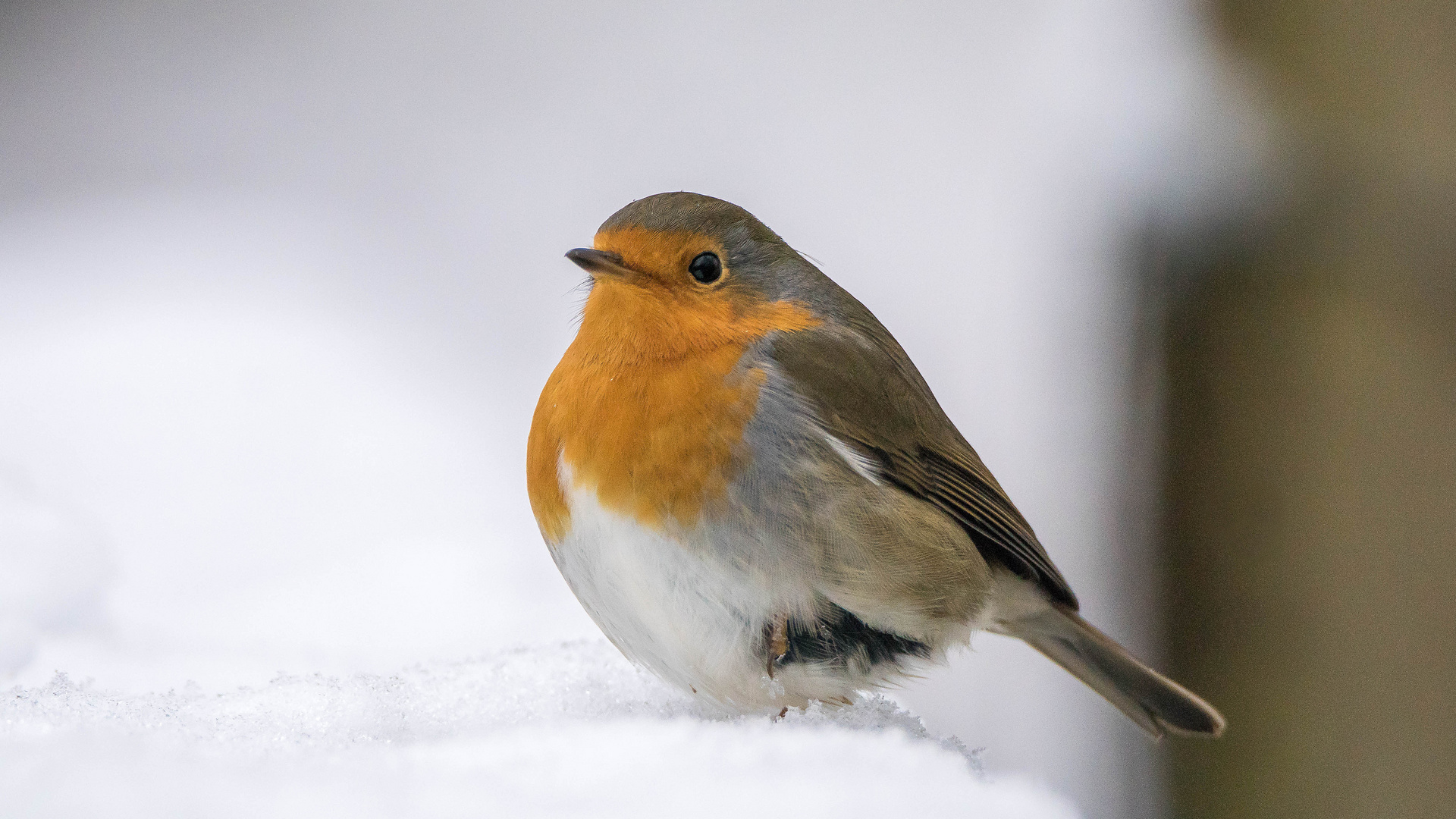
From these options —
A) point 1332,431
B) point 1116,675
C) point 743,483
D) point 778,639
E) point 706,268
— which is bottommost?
point 1116,675

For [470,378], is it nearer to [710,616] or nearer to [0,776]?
[710,616]

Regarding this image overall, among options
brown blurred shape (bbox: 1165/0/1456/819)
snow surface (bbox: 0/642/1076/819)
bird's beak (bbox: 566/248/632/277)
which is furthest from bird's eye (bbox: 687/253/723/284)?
brown blurred shape (bbox: 1165/0/1456/819)

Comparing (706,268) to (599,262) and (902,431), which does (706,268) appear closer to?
(599,262)

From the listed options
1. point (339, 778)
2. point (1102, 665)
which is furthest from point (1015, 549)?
point (339, 778)

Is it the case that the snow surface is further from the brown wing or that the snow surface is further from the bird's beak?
the bird's beak

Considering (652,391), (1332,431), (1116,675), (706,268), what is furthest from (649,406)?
(1332,431)

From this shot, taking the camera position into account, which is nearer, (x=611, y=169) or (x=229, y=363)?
(x=229, y=363)
